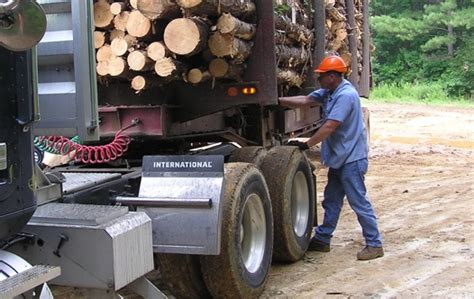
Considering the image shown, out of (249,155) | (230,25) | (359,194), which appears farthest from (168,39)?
(359,194)

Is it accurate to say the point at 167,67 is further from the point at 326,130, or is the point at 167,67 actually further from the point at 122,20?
the point at 326,130

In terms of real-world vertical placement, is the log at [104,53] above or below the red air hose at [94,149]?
above

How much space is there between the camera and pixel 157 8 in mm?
5148

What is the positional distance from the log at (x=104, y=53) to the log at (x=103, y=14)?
171 mm

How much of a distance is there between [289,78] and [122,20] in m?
2.16

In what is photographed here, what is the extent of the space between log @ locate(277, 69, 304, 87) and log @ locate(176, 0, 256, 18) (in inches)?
44.9

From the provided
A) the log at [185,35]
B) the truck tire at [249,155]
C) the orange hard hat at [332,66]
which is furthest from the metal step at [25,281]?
the orange hard hat at [332,66]

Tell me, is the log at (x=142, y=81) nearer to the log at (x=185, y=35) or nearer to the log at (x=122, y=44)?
the log at (x=122, y=44)

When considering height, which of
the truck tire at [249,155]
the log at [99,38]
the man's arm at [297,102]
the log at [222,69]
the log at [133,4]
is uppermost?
the log at [133,4]

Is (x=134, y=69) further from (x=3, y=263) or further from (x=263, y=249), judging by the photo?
(x=3, y=263)

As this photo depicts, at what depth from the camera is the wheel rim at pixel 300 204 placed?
21.6ft

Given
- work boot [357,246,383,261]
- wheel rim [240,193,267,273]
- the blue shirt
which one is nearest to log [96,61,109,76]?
wheel rim [240,193,267,273]

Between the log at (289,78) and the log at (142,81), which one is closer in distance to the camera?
the log at (142,81)

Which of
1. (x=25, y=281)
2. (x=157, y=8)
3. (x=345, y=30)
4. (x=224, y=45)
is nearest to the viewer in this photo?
(x=25, y=281)
